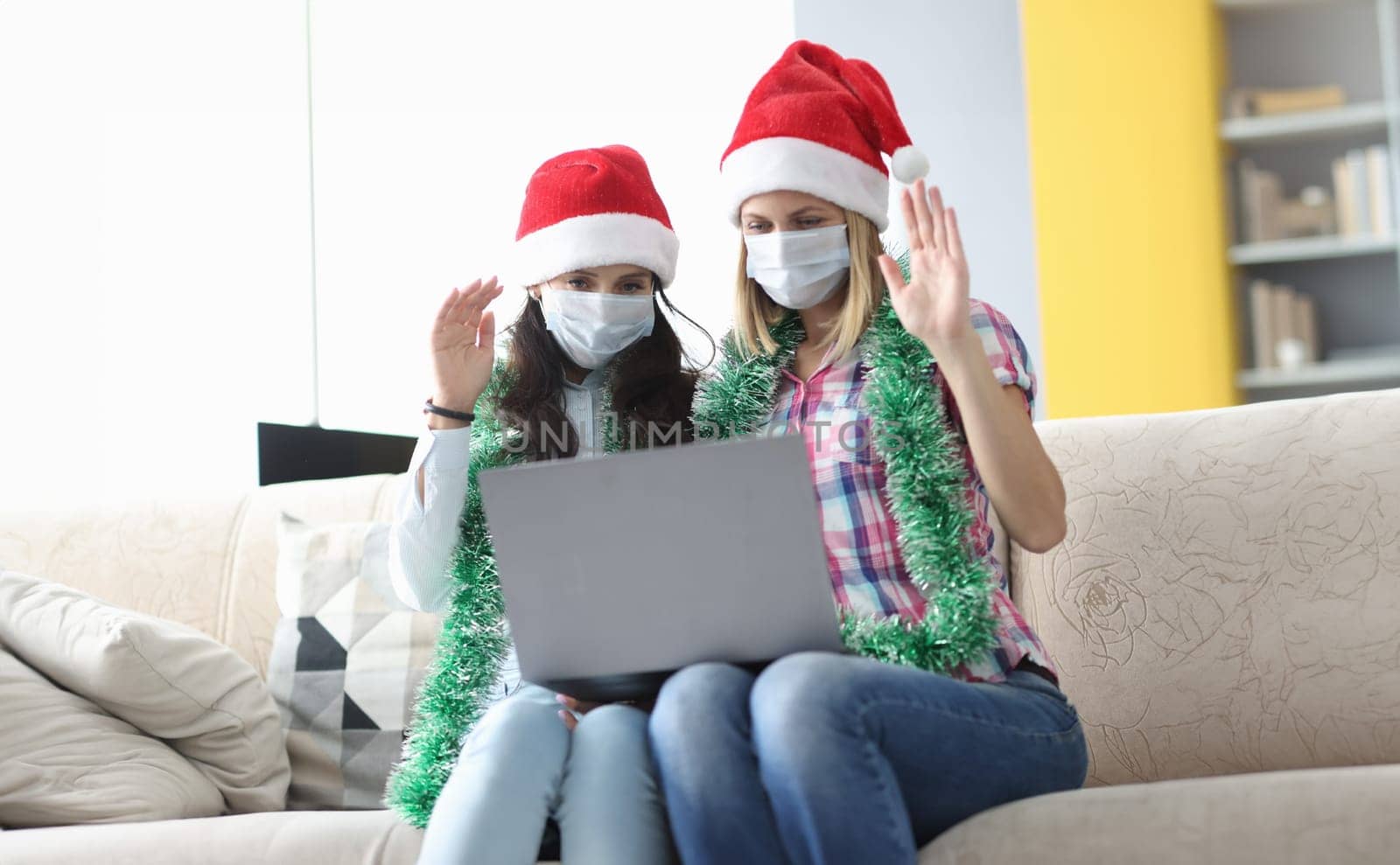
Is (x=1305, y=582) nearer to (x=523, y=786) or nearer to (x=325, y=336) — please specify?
(x=523, y=786)

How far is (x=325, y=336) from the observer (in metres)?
3.39

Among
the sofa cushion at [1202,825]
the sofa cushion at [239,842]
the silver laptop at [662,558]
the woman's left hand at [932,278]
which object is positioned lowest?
the sofa cushion at [239,842]

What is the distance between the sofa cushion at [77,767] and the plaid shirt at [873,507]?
0.82m

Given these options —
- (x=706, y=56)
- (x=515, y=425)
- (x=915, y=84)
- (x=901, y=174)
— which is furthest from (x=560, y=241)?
(x=915, y=84)

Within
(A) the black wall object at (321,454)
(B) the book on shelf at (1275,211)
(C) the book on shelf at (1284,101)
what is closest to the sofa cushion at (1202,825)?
(A) the black wall object at (321,454)

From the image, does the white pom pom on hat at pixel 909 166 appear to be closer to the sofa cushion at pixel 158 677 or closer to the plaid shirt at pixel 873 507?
the plaid shirt at pixel 873 507

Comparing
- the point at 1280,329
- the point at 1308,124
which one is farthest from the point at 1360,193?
the point at 1280,329

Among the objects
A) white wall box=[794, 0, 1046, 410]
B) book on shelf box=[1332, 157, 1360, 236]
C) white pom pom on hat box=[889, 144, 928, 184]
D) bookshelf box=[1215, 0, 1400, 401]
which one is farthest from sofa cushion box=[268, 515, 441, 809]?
book on shelf box=[1332, 157, 1360, 236]

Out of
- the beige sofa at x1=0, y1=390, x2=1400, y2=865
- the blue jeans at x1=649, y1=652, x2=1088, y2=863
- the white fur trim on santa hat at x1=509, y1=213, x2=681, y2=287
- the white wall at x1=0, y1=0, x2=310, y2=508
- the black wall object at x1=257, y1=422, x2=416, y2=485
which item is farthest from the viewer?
the white wall at x1=0, y1=0, x2=310, y2=508

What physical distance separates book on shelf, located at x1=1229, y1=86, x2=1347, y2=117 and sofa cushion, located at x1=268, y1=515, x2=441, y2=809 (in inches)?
108

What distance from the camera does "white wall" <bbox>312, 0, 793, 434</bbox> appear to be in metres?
3.35

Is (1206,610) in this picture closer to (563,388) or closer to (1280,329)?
(563,388)

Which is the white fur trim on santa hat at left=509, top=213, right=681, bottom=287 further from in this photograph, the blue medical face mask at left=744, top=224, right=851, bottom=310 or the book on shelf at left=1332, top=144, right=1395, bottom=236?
the book on shelf at left=1332, top=144, right=1395, bottom=236

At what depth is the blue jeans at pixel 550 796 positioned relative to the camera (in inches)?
42.5
